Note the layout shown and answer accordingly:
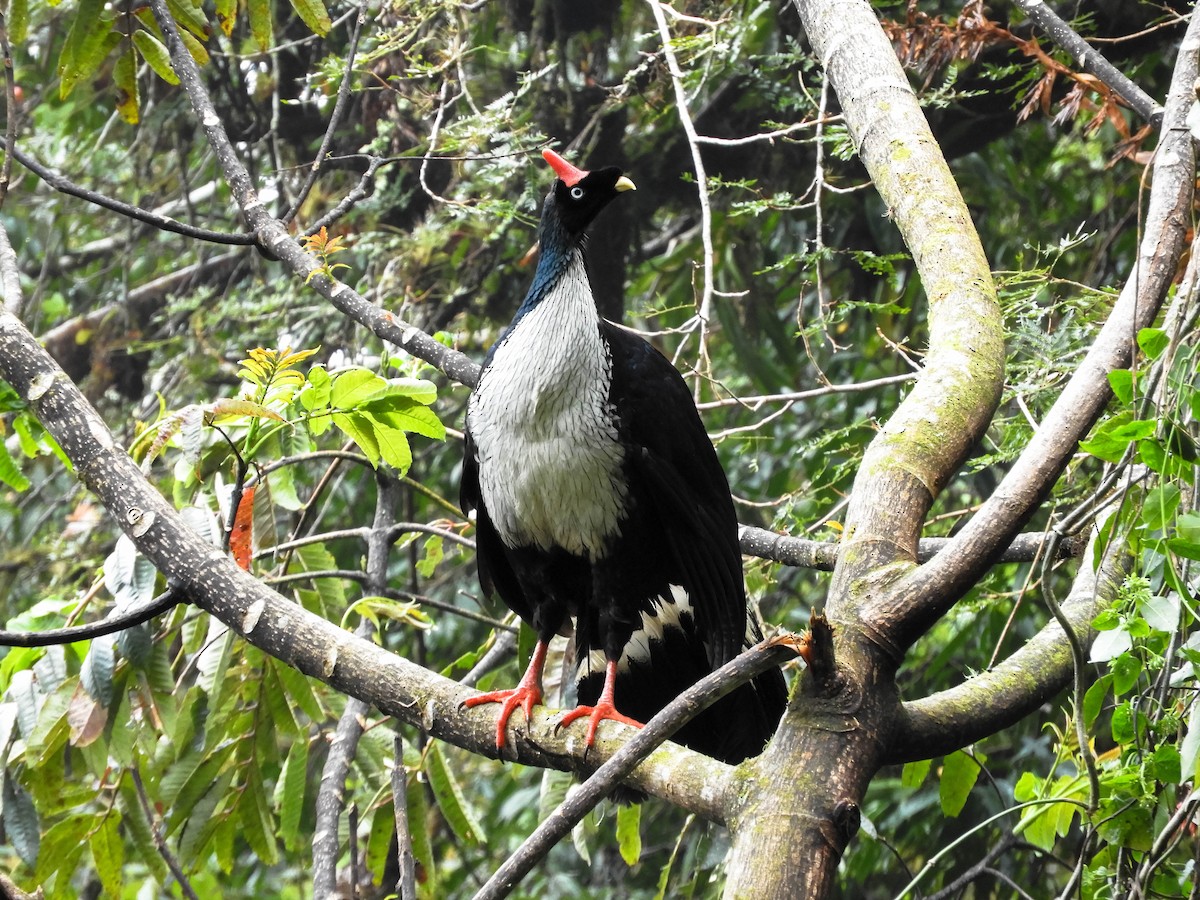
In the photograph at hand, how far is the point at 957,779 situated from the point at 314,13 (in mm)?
2595

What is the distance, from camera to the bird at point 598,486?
3096mm

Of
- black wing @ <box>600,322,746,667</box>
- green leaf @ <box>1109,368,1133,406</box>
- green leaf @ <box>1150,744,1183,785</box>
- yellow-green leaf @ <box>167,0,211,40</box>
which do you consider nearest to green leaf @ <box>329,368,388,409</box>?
black wing @ <box>600,322,746,667</box>

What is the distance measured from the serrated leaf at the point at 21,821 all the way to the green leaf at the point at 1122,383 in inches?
107

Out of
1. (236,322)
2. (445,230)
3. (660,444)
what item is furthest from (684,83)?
(236,322)

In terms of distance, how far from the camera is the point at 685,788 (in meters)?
2.00

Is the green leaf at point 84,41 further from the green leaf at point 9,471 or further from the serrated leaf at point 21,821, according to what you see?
the serrated leaf at point 21,821

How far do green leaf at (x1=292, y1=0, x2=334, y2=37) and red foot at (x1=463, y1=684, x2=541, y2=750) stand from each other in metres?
1.88

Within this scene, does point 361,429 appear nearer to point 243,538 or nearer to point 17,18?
point 243,538

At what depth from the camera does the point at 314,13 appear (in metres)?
3.41

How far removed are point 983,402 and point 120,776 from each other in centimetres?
240

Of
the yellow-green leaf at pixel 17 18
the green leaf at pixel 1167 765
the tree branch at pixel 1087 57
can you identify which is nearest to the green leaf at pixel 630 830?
the green leaf at pixel 1167 765

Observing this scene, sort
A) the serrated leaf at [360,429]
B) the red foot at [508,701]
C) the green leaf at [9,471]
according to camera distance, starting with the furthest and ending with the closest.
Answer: the green leaf at [9,471], the serrated leaf at [360,429], the red foot at [508,701]

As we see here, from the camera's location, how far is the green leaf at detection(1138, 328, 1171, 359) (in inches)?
77.7

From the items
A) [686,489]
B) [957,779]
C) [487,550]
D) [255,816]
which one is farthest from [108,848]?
[957,779]
